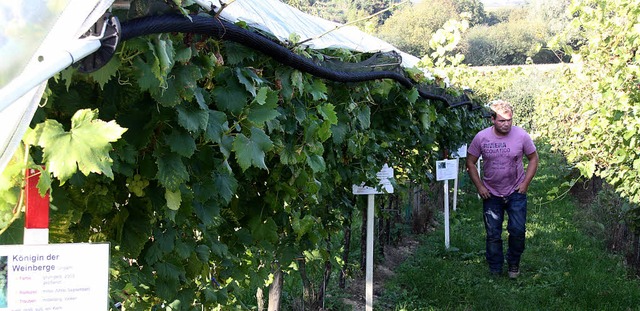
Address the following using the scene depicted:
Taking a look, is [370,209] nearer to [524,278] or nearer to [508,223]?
[508,223]

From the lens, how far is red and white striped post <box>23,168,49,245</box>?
1322 mm

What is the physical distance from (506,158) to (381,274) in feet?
5.21

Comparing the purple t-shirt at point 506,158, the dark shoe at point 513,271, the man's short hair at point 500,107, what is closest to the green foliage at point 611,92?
the purple t-shirt at point 506,158

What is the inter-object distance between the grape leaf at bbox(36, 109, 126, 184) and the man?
5543 millimetres

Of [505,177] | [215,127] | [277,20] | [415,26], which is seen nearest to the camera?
[215,127]

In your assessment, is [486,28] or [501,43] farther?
[486,28]

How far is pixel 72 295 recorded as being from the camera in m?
1.31

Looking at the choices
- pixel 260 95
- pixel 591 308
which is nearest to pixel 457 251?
pixel 591 308

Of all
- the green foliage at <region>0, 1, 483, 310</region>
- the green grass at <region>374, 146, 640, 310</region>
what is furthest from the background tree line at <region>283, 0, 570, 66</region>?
the green foliage at <region>0, 1, 483, 310</region>

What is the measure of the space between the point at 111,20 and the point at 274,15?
5.34 feet

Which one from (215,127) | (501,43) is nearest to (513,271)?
(215,127)

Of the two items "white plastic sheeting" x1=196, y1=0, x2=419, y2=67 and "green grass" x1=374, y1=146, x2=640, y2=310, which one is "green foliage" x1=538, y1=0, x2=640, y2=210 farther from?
"white plastic sheeting" x1=196, y1=0, x2=419, y2=67

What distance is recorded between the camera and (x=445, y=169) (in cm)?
786

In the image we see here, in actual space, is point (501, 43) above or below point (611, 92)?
above
